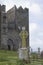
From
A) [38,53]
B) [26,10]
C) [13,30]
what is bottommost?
[38,53]

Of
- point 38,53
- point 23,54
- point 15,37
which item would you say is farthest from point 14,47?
point 23,54

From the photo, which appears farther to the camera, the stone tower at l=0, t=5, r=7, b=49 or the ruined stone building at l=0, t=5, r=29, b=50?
the ruined stone building at l=0, t=5, r=29, b=50

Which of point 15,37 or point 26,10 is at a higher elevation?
point 26,10

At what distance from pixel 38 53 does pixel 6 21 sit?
17353 millimetres

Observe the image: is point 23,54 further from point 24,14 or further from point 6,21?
point 24,14

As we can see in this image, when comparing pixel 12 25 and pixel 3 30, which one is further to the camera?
pixel 12 25

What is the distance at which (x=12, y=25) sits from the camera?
51.4m

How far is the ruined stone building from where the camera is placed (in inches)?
1938

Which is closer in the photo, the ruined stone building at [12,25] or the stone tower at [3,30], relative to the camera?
the stone tower at [3,30]

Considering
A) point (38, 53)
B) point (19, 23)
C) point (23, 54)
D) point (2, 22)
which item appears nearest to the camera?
point (23, 54)

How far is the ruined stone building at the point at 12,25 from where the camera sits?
49.2m

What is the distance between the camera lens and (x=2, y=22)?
49.2 m

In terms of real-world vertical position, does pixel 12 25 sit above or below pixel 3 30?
above

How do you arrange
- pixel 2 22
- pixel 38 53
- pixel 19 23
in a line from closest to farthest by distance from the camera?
1. pixel 38 53
2. pixel 2 22
3. pixel 19 23
